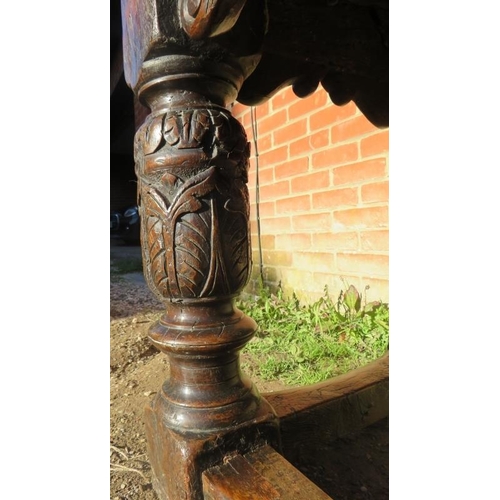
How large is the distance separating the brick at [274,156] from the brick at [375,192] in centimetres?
60

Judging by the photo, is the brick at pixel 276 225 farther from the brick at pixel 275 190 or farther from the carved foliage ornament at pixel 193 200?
the carved foliage ornament at pixel 193 200

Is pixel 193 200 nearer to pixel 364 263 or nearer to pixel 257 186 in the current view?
pixel 364 263

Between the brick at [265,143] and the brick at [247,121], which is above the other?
the brick at [247,121]

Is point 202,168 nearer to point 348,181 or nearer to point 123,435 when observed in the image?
point 123,435

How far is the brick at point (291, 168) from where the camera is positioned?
187 cm

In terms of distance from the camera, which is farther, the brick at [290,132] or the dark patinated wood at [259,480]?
the brick at [290,132]

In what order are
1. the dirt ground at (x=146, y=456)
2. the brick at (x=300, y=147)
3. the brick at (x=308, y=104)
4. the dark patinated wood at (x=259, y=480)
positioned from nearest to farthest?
1. the dark patinated wood at (x=259, y=480)
2. the dirt ground at (x=146, y=456)
3. the brick at (x=308, y=104)
4. the brick at (x=300, y=147)

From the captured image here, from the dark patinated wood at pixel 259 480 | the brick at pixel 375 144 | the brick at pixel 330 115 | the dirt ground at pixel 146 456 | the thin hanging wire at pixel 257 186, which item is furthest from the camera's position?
the thin hanging wire at pixel 257 186

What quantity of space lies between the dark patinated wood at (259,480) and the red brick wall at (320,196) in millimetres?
1060

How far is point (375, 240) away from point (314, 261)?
41 centimetres

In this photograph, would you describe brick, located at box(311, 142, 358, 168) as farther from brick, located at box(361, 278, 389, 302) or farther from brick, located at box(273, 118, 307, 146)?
brick, located at box(361, 278, 389, 302)

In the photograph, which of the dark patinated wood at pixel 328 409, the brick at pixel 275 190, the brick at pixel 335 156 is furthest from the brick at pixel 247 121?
the dark patinated wood at pixel 328 409


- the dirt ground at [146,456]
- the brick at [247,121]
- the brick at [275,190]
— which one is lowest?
the dirt ground at [146,456]

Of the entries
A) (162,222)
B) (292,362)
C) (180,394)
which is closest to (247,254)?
(162,222)
